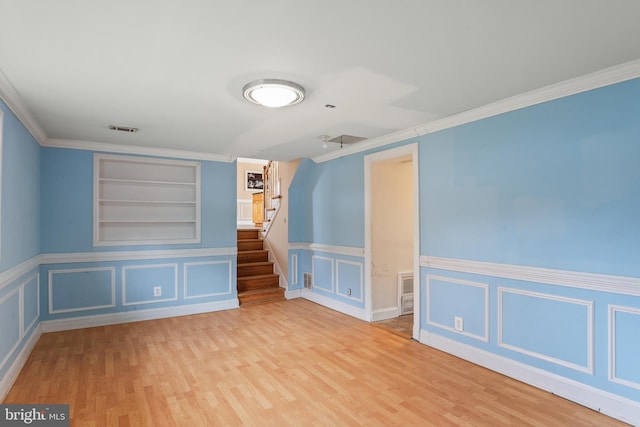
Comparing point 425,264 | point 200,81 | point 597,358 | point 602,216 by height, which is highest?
point 200,81

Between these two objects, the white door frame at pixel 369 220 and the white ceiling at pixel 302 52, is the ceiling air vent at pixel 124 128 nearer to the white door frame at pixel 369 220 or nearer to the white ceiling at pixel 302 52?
the white ceiling at pixel 302 52

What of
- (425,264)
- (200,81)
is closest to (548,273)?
(425,264)

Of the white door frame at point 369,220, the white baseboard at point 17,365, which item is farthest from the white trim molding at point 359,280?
the white baseboard at point 17,365

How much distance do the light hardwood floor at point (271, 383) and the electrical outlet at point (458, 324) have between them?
28 centimetres

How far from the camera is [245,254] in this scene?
658 centimetres

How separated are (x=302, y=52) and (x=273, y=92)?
572 mm

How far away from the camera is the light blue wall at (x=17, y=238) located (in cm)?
279

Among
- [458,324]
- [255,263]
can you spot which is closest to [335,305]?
[255,263]

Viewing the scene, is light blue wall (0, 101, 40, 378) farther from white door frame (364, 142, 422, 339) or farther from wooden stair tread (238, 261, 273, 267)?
white door frame (364, 142, 422, 339)

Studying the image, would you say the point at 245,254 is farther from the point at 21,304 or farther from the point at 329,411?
the point at 329,411

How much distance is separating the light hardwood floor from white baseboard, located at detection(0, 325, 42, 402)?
6 centimetres

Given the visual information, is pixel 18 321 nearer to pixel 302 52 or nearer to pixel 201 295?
pixel 201 295

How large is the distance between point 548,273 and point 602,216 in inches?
22.5

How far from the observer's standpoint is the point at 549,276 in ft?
9.09
